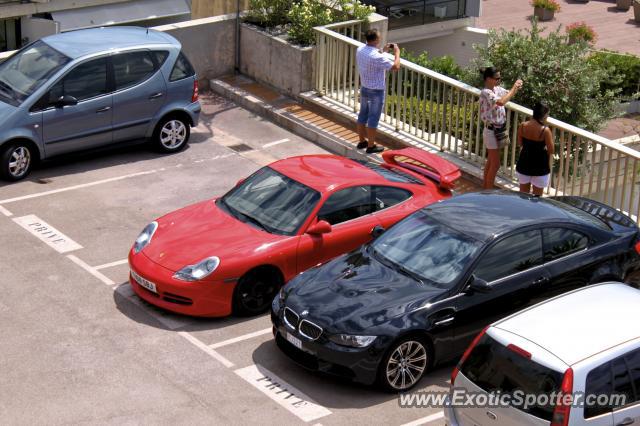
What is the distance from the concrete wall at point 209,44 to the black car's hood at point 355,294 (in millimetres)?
8368

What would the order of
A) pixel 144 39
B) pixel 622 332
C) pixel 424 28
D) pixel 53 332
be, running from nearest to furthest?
pixel 622 332, pixel 53 332, pixel 144 39, pixel 424 28

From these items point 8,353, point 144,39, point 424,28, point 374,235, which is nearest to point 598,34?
point 424,28

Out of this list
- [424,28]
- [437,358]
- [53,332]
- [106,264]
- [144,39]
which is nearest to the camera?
[437,358]

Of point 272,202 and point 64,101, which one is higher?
point 64,101

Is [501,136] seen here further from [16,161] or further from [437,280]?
[16,161]

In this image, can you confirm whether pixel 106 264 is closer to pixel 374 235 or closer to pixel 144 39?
pixel 374 235

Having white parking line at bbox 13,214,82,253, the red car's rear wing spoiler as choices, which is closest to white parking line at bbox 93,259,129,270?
white parking line at bbox 13,214,82,253

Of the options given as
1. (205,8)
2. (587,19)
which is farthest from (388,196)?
(587,19)

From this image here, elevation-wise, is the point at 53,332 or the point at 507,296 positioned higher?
the point at 507,296

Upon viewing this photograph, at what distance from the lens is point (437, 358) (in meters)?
11.0

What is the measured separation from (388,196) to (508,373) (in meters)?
4.46

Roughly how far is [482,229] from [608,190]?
146 inches

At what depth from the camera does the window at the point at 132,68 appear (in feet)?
53.6

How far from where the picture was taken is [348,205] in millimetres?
12953
